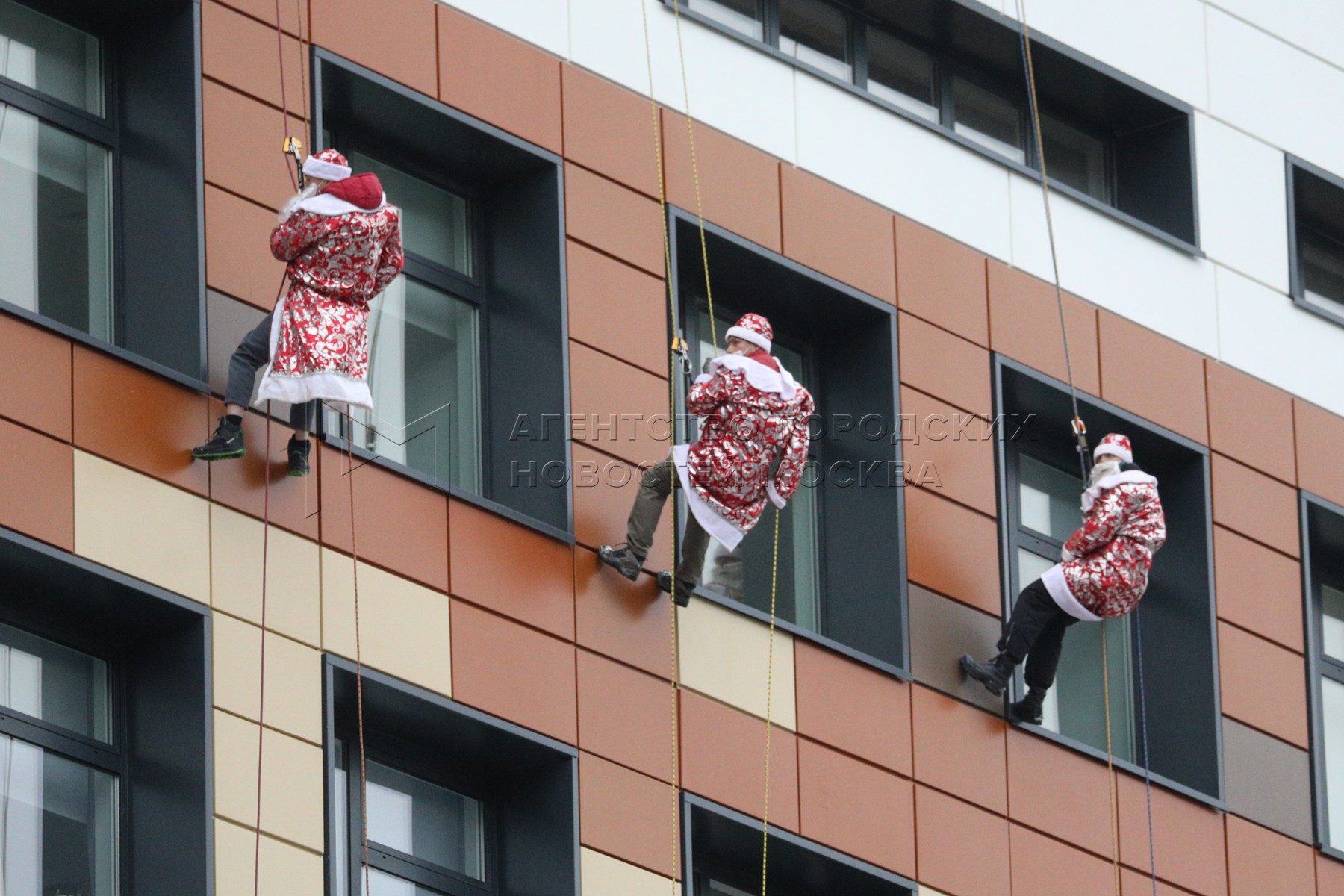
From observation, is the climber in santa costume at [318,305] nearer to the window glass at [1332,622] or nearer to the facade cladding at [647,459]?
the facade cladding at [647,459]

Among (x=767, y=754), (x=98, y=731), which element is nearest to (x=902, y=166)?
(x=767, y=754)

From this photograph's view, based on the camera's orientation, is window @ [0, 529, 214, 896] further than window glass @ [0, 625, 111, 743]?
No

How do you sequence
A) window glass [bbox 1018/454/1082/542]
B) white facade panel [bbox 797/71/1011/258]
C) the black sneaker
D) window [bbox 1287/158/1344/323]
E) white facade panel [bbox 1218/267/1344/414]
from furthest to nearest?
window [bbox 1287/158/1344/323] → white facade panel [bbox 1218/267/1344/414] → window glass [bbox 1018/454/1082/542] → white facade panel [bbox 797/71/1011/258] → the black sneaker

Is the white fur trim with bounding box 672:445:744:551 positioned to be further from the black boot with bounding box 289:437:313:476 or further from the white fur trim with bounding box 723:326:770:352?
the black boot with bounding box 289:437:313:476

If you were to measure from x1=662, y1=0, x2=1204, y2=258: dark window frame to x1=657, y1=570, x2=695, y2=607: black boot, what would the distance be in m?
4.14

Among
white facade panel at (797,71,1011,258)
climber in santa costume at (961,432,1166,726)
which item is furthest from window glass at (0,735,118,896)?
white facade panel at (797,71,1011,258)

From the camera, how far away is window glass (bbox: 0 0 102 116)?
54.7ft

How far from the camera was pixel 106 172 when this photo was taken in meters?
16.8

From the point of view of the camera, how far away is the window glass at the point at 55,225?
16.3m

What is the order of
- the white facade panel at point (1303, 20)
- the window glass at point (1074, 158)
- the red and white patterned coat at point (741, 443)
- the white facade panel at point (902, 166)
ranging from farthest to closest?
the white facade panel at point (1303, 20), the window glass at point (1074, 158), the white facade panel at point (902, 166), the red and white patterned coat at point (741, 443)

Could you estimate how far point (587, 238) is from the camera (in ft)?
60.0

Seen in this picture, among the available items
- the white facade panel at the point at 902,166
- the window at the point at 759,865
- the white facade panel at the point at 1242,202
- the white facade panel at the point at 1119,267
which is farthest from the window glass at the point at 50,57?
the white facade panel at the point at 1242,202

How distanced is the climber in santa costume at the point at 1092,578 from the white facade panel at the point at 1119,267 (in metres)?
2.22

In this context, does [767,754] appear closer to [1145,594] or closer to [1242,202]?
[1145,594]
